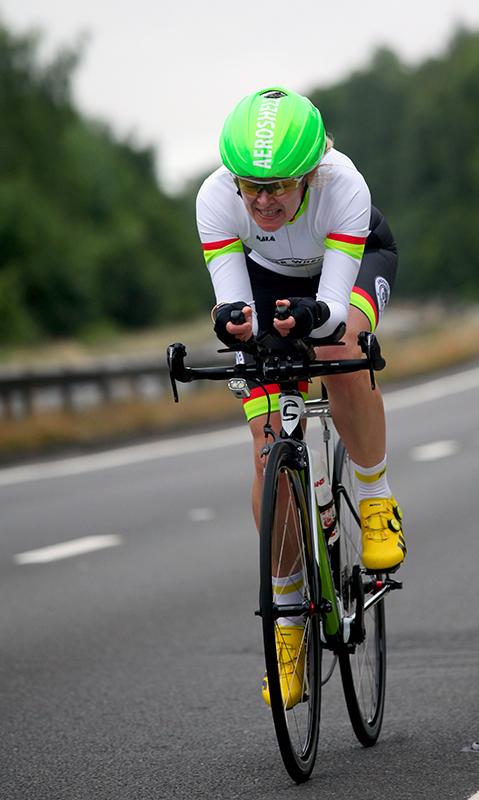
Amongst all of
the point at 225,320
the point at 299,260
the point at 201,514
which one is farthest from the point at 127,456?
the point at 225,320

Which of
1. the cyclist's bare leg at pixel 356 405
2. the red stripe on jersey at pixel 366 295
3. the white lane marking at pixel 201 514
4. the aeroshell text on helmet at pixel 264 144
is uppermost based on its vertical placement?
the aeroshell text on helmet at pixel 264 144

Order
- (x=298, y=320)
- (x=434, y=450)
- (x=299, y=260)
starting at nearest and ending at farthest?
(x=298, y=320) → (x=299, y=260) → (x=434, y=450)

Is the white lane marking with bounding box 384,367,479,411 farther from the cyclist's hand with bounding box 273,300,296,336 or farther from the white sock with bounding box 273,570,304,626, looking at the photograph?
the cyclist's hand with bounding box 273,300,296,336

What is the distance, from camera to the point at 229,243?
18.1 ft

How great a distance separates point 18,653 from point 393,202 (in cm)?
10518

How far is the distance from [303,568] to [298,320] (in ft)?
2.61

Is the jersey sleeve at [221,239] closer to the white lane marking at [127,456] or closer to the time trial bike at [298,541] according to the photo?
the time trial bike at [298,541]

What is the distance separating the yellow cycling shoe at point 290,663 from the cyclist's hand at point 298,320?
890 mm

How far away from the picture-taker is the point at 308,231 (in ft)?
18.2

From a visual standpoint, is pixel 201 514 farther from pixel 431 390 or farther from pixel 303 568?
pixel 431 390

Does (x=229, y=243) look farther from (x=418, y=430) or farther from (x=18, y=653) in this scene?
(x=418, y=430)

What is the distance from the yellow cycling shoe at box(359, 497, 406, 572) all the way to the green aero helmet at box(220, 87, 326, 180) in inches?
53.9

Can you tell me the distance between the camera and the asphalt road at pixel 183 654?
5457 millimetres

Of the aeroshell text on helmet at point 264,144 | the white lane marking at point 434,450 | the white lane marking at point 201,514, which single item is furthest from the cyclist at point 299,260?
the white lane marking at point 434,450
